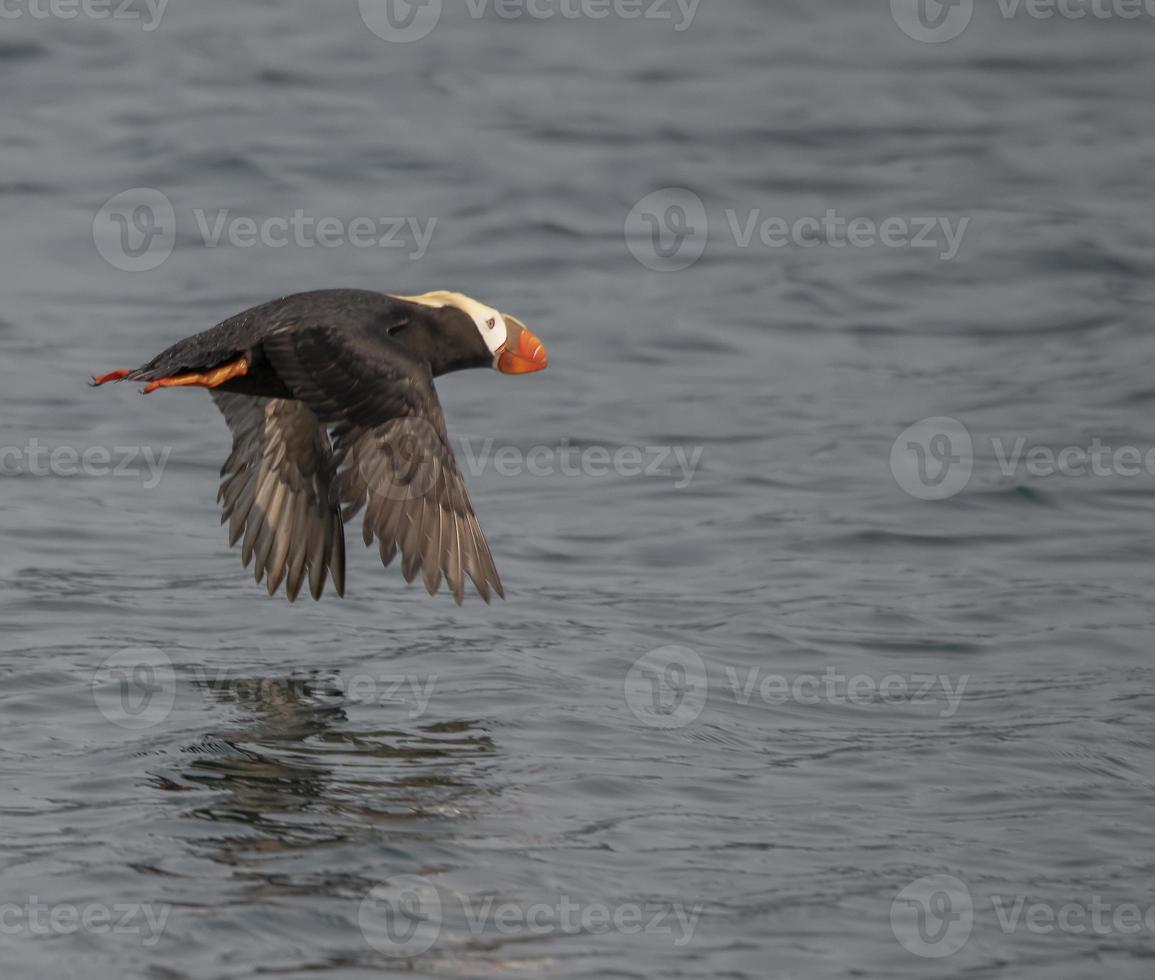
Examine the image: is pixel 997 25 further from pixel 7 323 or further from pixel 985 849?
pixel 985 849

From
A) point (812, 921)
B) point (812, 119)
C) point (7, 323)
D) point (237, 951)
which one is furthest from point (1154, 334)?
point (237, 951)

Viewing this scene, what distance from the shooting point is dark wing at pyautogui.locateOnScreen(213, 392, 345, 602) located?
27.6 feet

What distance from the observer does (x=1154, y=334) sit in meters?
13.7

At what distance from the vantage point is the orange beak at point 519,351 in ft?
26.6

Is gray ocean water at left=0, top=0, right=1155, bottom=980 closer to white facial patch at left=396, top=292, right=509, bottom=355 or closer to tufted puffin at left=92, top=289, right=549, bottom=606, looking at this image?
tufted puffin at left=92, top=289, right=549, bottom=606

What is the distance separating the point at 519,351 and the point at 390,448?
3.40ft

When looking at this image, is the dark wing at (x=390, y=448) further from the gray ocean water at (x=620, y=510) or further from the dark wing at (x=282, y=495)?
the dark wing at (x=282, y=495)

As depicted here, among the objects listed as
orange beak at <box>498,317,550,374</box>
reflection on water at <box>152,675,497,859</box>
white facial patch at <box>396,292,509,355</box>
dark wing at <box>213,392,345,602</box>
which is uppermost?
white facial patch at <box>396,292,509,355</box>

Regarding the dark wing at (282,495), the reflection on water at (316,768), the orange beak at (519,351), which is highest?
the orange beak at (519,351)

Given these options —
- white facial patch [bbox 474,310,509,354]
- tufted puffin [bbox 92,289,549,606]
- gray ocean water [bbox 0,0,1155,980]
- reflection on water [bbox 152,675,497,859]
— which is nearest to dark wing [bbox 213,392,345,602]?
tufted puffin [bbox 92,289,549,606]

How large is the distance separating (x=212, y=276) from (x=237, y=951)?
9.52 m

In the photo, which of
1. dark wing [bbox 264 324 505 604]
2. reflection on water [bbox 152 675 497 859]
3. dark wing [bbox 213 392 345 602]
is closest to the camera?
reflection on water [bbox 152 675 497 859]

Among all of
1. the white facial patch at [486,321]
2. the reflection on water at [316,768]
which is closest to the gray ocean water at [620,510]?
the reflection on water at [316,768]

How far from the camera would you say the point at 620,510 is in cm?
1064
